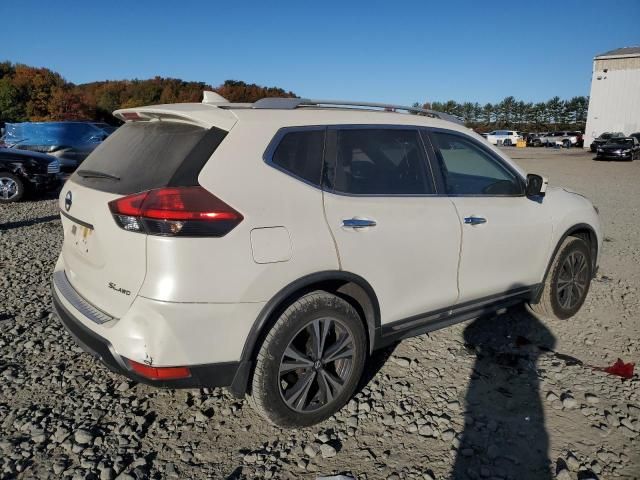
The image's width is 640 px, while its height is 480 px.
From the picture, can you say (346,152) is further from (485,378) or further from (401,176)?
(485,378)

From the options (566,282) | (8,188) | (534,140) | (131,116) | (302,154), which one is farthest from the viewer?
(534,140)

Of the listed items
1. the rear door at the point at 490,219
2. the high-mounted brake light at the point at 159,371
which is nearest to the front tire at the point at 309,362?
the high-mounted brake light at the point at 159,371

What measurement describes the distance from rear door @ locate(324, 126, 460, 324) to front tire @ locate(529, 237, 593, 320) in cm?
132

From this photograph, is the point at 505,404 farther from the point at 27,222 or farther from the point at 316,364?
the point at 27,222

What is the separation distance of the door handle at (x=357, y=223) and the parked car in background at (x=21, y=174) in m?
9.88

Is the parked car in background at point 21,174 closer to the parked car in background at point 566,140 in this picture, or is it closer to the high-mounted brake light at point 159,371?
the high-mounted brake light at point 159,371

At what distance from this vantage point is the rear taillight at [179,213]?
7.17ft

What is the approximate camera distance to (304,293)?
2562 millimetres

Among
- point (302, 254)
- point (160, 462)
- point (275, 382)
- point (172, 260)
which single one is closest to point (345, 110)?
point (302, 254)

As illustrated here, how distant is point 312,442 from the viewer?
2662 millimetres

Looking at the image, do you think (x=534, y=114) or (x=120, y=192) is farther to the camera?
(x=534, y=114)

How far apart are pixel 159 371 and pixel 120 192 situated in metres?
0.90

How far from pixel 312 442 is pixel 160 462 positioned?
801 mm

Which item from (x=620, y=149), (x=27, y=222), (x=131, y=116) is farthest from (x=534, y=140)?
(x=131, y=116)
